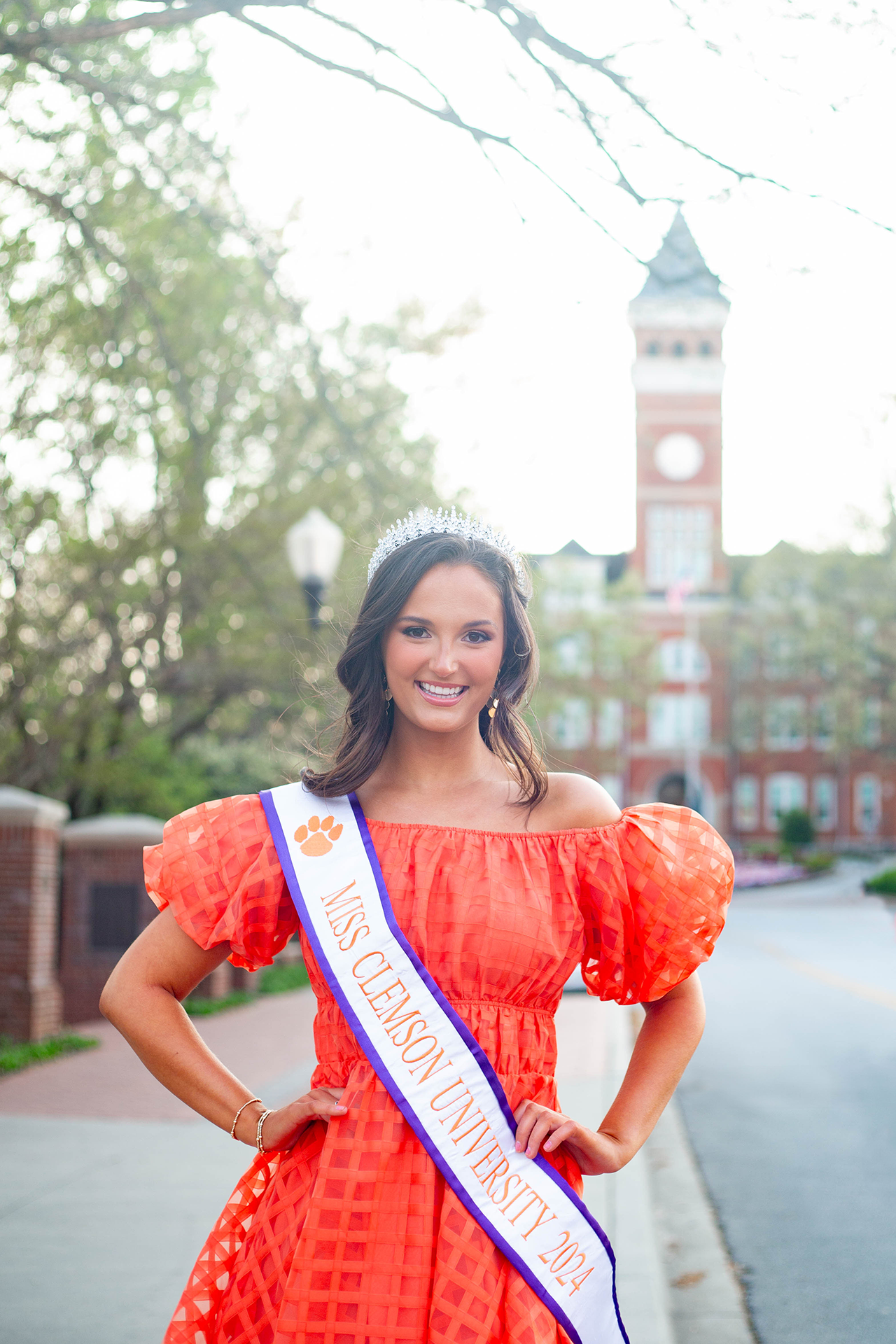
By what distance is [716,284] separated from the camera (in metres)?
4.78

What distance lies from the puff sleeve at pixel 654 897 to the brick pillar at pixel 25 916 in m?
7.52

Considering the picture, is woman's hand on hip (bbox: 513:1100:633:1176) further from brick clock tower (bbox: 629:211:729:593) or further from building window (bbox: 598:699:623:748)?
brick clock tower (bbox: 629:211:729:593)

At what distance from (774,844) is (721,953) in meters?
32.1

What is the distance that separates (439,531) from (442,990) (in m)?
0.77

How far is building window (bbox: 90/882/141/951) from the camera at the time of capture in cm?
1093

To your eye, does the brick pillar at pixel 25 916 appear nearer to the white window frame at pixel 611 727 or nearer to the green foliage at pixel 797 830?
the white window frame at pixel 611 727

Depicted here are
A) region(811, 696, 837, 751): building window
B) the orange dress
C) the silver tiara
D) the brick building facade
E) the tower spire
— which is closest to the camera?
the orange dress

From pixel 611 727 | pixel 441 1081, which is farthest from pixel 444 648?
pixel 611 727

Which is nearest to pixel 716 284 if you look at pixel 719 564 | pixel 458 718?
pixel 458 718

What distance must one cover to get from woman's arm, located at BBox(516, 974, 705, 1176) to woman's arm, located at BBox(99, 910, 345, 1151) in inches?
12.7

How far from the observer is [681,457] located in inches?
1929

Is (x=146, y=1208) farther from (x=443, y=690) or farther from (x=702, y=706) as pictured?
(x=702, y=706)

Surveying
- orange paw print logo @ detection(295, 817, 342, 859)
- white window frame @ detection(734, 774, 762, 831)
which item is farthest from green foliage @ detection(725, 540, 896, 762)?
orange paw print logo @ detection(295, 817, 342, 859)

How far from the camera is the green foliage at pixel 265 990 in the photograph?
11.3 meters
